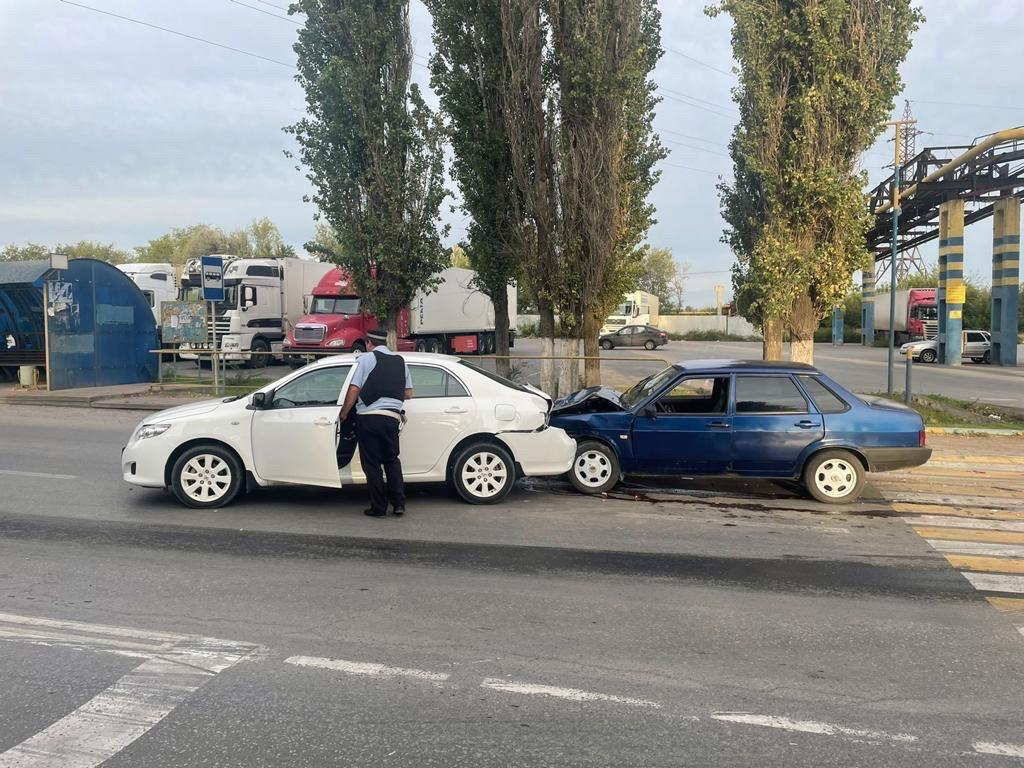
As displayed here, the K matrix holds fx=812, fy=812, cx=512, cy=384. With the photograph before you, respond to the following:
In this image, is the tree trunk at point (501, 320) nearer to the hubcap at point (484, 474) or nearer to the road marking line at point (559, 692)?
the hubcap at point (484, 474)

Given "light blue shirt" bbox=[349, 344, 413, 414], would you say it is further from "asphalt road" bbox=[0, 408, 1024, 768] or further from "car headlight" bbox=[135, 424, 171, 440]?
"car headlight" bbox=[135, 424, 171, 440]

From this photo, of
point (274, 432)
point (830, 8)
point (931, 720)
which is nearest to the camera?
point (931, 720)

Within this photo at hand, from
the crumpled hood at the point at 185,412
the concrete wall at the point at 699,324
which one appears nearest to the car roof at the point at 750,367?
the crumpled hood at the point at 185,412

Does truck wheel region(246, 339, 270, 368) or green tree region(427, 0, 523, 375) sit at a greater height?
green tree region(427, 0, 523, 375)

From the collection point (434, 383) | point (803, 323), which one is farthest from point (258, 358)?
point (434, 383)

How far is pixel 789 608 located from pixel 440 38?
15.8 metres

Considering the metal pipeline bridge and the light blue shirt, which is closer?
the light blue shirt

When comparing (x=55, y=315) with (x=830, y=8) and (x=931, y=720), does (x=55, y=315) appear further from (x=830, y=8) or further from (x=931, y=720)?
(x=931, y=720)

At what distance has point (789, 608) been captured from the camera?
546 cm

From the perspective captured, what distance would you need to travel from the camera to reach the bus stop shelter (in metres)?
A: 19.9

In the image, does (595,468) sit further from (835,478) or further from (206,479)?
(206,479)

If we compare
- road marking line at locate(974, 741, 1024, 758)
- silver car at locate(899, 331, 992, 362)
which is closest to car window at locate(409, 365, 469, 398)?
road marking line at locate(974, 741, 1024, 758)

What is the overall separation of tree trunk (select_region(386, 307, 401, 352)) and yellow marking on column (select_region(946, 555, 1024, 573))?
14.4 m

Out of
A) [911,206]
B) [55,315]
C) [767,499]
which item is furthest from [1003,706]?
[911,206]
